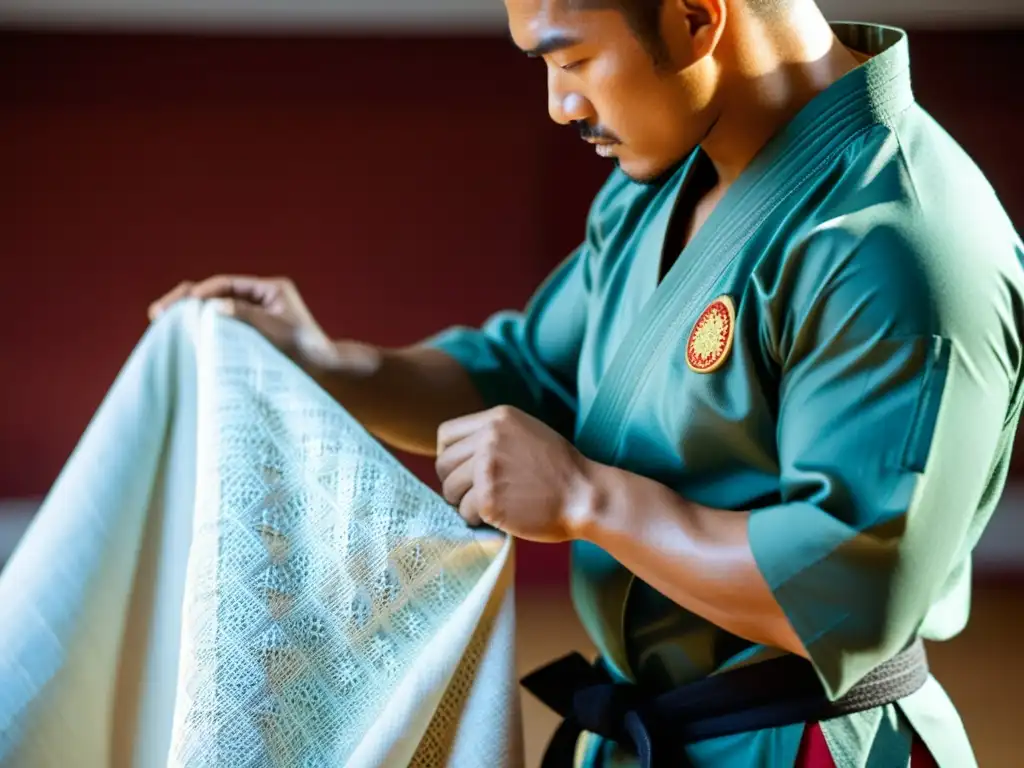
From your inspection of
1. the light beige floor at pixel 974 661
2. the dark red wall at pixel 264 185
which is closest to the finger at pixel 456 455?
the light beige floor at pixel 974 661

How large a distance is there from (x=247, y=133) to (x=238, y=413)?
1556mm

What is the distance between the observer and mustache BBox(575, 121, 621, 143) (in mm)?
914

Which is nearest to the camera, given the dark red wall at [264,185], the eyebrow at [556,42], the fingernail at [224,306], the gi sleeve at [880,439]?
the gi sleeve at [880,439]

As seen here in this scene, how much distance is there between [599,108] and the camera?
2.95ft

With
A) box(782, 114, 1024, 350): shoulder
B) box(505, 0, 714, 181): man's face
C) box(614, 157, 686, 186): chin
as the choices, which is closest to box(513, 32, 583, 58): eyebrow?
box(505, 0, 714, 181): man's face

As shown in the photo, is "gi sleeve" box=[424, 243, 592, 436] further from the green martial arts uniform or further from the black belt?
the black belt

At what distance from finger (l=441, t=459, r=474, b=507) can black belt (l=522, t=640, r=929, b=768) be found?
0.22 metres

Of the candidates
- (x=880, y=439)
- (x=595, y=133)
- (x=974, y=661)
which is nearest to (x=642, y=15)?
(x=595, y=133)

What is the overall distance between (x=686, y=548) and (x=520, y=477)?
0.45 ft

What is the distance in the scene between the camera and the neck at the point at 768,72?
2.92ft

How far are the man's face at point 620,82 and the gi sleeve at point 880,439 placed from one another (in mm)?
165

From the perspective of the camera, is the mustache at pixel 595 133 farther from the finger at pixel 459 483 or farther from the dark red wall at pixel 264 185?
the dark red wall at pixel 264 185

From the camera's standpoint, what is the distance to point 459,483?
3.04ft

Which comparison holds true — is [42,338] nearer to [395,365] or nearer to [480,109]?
[480,109]
